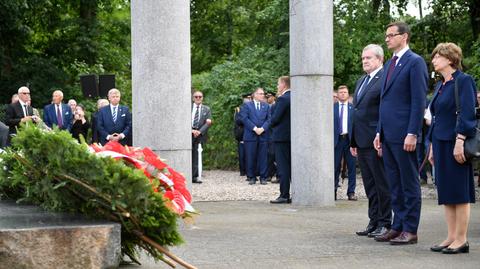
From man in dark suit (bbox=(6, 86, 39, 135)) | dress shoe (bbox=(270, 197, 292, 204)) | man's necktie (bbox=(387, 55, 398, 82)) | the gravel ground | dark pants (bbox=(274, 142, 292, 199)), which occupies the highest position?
man's necktie (bbox=(387, 55, 398, 82))

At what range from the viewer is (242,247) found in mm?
8836

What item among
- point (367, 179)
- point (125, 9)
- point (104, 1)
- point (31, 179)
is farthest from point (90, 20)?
point (31, 179)

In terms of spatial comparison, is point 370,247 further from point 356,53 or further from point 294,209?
point 356,53

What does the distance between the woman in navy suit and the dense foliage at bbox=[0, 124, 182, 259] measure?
3.25 metres

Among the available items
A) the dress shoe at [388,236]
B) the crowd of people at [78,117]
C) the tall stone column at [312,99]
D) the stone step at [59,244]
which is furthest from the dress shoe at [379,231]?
the crowd of people at [78,117]

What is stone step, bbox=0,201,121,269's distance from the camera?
17.6 feet

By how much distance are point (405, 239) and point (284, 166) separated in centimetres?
600

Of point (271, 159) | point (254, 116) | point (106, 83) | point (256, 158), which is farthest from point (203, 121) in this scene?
point (106, 83)

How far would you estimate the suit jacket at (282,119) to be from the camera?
14734 mm

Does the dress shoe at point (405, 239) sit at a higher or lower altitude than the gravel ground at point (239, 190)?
higher

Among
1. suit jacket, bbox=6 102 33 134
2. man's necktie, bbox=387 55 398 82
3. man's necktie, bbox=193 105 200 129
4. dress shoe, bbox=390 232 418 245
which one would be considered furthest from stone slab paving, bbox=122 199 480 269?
man's necktie, bbox=193 105 200 129

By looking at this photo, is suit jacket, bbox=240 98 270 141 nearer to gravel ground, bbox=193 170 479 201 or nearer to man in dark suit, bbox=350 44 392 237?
gravel ground, bbox=193 170 479 201

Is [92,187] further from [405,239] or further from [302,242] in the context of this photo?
[405,239]

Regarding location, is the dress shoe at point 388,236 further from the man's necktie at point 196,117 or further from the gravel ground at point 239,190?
the man's necktie at point 196,117
